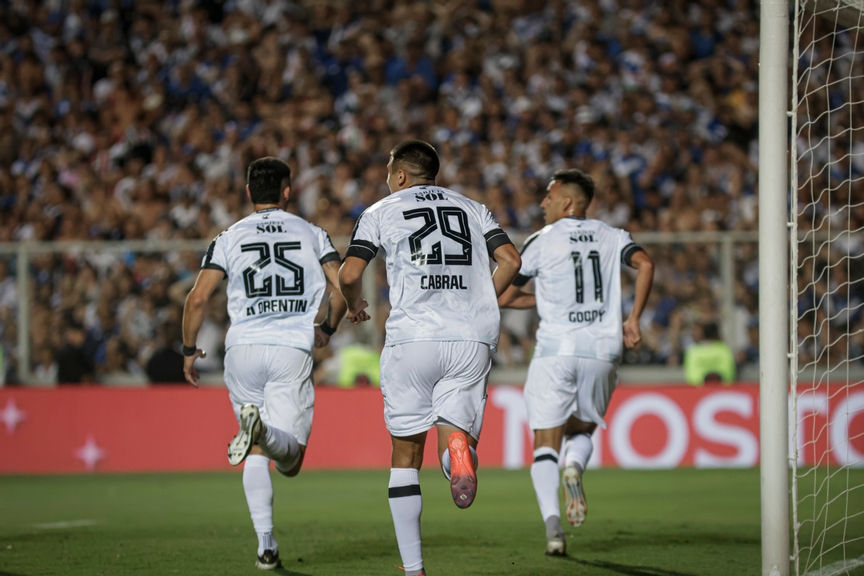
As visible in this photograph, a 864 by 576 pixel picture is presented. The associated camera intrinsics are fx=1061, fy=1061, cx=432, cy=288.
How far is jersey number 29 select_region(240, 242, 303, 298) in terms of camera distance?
640 centimetres

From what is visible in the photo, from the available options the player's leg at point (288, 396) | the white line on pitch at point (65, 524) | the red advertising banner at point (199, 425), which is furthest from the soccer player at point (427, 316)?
the red advertising banner at point (199, 425)

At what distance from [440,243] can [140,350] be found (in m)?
8.53

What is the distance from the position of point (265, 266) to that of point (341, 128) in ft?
34.3

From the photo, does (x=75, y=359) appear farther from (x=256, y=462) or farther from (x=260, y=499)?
(x=260, y=499)

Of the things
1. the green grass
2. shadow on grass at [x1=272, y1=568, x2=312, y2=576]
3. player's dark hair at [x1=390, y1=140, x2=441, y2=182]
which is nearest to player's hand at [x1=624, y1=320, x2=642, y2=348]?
the green grass

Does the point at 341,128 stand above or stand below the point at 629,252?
above

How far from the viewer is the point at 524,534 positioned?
25.2 feet

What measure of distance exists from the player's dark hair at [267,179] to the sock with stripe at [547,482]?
7.81 ft

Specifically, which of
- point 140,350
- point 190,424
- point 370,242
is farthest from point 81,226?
point 370,242

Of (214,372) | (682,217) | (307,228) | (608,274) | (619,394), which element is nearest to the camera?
(307,228)

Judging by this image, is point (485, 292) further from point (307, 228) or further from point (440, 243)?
point (307, 228)

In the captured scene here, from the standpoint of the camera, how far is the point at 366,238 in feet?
17.4

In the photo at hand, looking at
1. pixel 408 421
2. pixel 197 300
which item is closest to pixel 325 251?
pixel 197 300

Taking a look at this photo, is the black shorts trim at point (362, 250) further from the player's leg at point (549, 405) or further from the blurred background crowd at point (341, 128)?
the blurred background crowd at point (341, 128)
